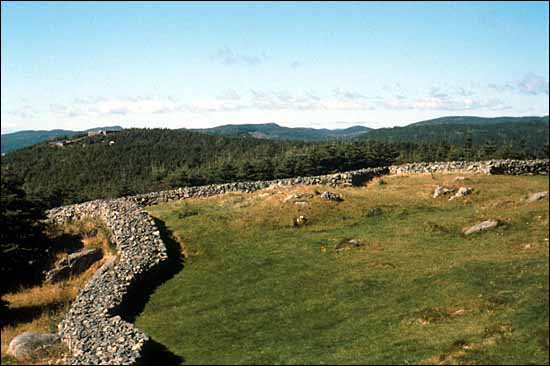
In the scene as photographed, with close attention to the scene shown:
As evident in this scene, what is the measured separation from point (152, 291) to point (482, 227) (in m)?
19.3

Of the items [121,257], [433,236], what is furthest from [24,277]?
[433,236]

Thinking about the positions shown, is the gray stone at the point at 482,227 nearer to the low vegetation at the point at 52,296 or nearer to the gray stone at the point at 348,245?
the gray stone at the point at 348,245

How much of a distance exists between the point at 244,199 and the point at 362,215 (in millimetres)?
11466

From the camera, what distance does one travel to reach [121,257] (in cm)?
2928

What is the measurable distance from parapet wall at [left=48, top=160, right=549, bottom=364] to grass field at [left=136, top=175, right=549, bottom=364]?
1.58m

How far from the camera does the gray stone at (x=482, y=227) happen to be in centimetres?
2878

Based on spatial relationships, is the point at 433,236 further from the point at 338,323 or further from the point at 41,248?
the point at 41,248

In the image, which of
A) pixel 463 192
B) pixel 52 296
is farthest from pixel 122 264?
pixel 463 192

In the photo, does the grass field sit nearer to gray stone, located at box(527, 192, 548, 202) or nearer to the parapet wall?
gray stone, located at box(527, 192, 548, 202)

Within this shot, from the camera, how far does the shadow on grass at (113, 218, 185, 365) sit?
1755cm

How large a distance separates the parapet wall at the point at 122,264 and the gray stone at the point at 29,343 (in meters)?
0.54

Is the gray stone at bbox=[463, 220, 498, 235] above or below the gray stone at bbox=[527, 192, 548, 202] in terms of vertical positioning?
below

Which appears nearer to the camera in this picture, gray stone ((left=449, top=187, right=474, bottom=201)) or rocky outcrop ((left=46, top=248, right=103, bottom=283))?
rocky outcrop ((left=46, top=248, right=103, bottom=283))

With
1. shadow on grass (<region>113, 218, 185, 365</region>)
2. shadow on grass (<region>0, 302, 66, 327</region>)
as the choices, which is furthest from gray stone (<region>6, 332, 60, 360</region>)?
shadow on grass (<region>0, 302, 66, 327</region>)
